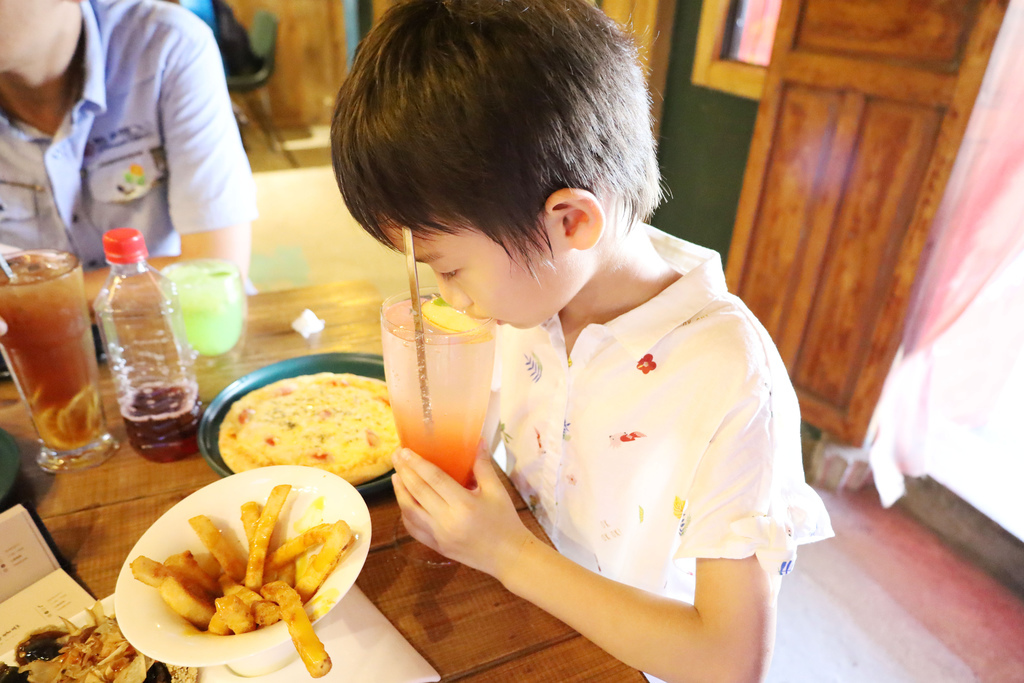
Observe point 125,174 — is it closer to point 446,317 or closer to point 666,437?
point 446,317

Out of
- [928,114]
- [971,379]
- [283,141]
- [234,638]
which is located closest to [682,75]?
[928,114]

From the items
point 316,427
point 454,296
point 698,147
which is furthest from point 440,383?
point 698,147

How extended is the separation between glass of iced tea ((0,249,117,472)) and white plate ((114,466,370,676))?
0.37 m

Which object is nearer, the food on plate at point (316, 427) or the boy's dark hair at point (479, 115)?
the boy's dark hair at point (479, 115)

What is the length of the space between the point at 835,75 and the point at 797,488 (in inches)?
69.3

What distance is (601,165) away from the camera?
0.79 metres

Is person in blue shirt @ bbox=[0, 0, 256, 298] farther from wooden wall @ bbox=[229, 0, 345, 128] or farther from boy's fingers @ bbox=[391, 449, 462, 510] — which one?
wooden wall @ bbox=[229, 0, 345, 128]

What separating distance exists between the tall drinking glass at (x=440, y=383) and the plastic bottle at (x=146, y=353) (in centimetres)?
39

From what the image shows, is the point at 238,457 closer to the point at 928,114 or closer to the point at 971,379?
the point at 928,114

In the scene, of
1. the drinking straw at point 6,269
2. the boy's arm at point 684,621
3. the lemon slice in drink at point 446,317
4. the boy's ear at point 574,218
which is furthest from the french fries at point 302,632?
the drinking straw at point 6,269

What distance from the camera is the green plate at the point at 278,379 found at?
3.29 ft

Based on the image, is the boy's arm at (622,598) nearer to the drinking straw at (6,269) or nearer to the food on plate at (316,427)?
the food on plate at (316,427)

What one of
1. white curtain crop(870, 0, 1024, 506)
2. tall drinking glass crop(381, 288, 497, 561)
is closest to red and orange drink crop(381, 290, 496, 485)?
tall drinking glass crop(381, 288, 497, 561)

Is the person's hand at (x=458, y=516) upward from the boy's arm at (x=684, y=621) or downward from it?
upward
